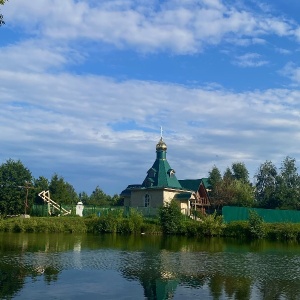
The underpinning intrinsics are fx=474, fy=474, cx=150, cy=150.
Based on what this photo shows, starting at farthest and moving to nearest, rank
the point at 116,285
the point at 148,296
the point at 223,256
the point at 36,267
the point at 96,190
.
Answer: the point at 96,190, the point at 223,256, the point at 36,267, the point at 116,285, the point at 148,296

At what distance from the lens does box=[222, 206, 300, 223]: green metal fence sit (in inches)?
1783

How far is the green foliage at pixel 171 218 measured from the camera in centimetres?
4294

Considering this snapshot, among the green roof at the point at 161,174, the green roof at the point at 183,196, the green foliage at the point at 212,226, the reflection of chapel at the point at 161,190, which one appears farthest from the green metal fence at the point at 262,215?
the green roof at the point at 161,174

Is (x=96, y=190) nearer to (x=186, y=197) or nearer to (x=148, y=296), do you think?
(x=186, y=197)

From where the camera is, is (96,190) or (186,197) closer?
(186,197)

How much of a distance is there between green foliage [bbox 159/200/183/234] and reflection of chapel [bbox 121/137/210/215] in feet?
29.2

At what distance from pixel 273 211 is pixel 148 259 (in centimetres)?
2576

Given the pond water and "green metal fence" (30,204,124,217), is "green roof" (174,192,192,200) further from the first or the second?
the pond water

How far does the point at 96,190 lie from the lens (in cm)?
9481

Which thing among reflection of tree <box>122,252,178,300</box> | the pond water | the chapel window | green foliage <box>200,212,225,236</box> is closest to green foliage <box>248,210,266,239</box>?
green foliage <box>200,212,225,236</box>

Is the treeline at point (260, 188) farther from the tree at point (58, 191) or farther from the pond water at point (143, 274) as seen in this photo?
the pond water at point (143, 274)

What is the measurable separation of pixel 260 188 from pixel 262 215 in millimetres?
28966

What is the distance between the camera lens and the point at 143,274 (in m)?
18.7

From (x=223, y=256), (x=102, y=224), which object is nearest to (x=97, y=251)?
(x=223, y=256)
